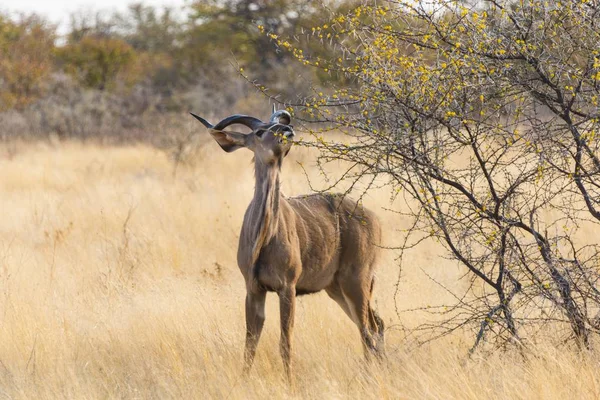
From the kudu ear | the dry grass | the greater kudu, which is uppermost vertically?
the kudu ear

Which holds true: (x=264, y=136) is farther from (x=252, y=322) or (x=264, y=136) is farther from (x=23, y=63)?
(x=23, y=63)

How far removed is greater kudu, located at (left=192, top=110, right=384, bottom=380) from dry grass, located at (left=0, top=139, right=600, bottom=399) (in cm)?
31

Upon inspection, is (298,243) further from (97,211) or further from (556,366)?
(97,211)

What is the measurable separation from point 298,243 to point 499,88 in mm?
1682

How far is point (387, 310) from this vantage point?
24.8 ft

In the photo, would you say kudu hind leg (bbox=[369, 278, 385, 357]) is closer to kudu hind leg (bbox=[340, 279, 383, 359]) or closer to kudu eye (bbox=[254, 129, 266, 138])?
kudu hind leg (bbox=[340, 279, 383, 359])

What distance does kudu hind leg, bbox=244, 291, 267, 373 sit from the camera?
596 cm

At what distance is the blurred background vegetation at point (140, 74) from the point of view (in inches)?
1030

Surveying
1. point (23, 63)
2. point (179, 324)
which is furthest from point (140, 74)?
point (179, 324)

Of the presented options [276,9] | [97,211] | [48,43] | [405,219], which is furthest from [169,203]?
[276,9]

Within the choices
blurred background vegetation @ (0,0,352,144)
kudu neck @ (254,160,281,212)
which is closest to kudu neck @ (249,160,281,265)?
kudu neck @ (254,160,281,212)

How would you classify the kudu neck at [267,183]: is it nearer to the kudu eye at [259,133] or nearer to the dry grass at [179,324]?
the kudu eye at [259,133]

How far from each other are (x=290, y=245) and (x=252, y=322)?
552mm

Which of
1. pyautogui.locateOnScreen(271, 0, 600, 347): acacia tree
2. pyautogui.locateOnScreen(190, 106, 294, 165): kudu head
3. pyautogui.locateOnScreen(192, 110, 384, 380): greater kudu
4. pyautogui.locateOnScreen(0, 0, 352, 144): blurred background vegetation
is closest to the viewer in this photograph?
pyautogui.locateOnScreen(271, 0, 600, 347): acacia tree
